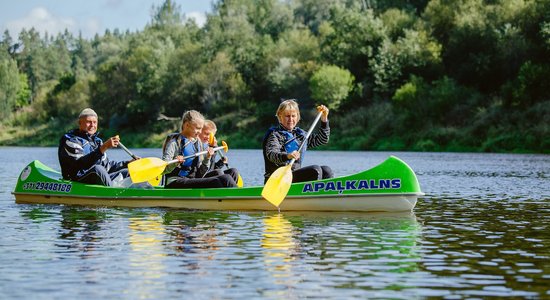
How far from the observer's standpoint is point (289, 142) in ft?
50.2

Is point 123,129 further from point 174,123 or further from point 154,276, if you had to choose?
point 154,276

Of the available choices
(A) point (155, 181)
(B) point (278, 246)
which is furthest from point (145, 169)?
(B) point (278, 246)

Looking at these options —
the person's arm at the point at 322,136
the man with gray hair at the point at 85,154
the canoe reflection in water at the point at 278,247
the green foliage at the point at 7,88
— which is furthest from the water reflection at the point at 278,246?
the green foliage at the point at 7,88

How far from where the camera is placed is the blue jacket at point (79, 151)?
1639 cm

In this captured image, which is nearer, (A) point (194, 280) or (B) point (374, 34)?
(A) point (194, 280)

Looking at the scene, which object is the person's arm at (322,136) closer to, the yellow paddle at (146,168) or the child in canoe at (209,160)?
the child in canoe at (209,160)

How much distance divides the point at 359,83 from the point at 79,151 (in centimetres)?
4795

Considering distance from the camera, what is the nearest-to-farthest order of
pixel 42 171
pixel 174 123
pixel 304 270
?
pixel 304 270
pixel 42 171
pixel 174 123

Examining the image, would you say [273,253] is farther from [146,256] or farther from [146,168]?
[146,168]

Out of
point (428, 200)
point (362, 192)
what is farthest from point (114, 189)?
point (428, 200)

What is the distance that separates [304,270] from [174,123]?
68.7 m

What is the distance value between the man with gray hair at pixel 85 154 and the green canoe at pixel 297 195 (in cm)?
20

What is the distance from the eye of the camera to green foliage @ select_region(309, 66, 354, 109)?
63.2 m

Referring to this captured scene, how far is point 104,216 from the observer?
15.0 meters
